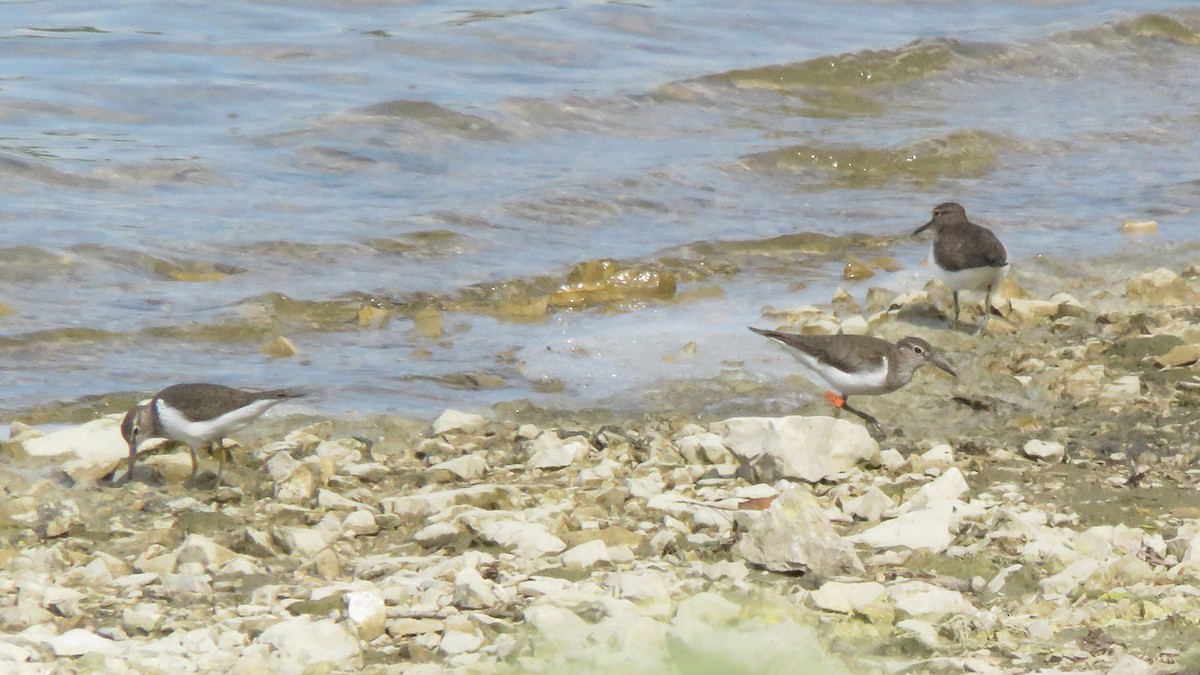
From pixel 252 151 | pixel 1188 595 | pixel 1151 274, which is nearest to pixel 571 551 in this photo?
pixel 1188 595

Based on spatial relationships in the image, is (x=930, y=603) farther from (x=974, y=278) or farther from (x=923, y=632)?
(x=974, y=278)

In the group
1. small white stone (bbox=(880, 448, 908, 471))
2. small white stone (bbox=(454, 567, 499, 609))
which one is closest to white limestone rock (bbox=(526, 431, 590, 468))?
small white stone (bbox=(880, 448, 908, 471))

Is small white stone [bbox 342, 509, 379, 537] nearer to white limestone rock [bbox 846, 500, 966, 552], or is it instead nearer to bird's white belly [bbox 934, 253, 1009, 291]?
white limestone rock [bbox 846, 500, 966, 552]

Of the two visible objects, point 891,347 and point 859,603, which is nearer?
point 859,603

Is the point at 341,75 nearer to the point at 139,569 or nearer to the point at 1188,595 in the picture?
the point at 139,569

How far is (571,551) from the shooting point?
498 centimetres

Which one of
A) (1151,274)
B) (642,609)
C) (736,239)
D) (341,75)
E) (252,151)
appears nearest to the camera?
(642,609)

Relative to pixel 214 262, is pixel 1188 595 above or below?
above

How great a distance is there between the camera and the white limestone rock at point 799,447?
5785 mm

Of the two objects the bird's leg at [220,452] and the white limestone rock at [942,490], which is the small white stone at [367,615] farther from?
the bird's leg at [220,452]

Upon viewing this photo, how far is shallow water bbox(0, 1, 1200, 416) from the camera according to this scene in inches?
325

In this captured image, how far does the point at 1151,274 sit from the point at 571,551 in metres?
4.96

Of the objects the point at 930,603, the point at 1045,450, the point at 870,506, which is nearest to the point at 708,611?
the point at 930,603

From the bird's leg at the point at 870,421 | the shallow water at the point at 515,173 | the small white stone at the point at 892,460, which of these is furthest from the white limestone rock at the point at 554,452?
the bird's leg at the point at 870,421
